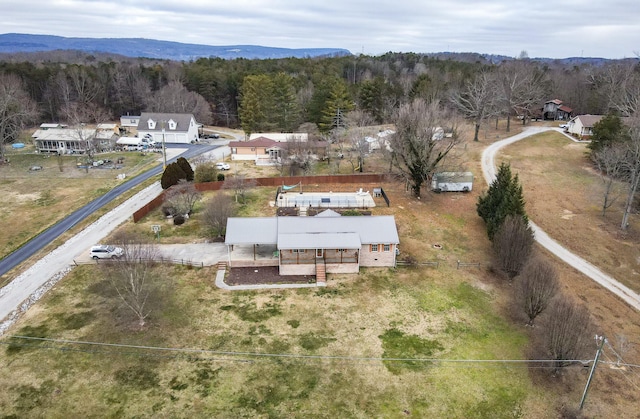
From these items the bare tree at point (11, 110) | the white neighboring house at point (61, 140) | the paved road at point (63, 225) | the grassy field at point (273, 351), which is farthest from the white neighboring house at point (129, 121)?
the grassy field at point (273, 351)

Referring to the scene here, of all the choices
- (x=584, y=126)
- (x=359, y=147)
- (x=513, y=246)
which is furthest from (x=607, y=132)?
(x=513, y=246)

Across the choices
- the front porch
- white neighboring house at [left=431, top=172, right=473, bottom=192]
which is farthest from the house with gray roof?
white neighboring house at [left=431, top=172, right=473, bottom=192]

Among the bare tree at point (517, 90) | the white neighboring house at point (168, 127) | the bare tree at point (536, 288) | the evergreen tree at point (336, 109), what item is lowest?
the bare tree at point (536, 288)

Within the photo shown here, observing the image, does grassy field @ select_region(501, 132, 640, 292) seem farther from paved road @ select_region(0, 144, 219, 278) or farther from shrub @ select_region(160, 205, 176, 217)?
paved road @ select_region(0, 144, 219, 278)

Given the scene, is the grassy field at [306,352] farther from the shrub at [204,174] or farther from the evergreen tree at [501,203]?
the shrub at [204,174]

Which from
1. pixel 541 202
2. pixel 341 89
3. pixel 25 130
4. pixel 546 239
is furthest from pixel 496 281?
pixel 25 130

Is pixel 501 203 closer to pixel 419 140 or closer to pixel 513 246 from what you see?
pixel 513 246
